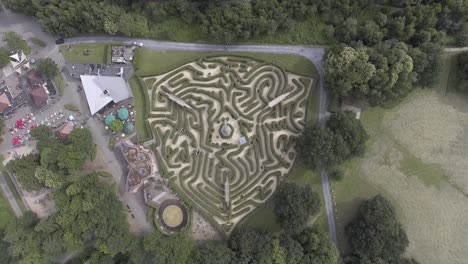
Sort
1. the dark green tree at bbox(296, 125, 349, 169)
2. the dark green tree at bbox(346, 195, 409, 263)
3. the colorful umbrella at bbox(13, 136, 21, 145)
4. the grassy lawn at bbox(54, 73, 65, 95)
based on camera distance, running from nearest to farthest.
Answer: the dark green tree at bbox(296, 125, 349, 169)
the dark green tree at bbox(346, 195, 409, 263)
the colorful umbrella at bbox(13, 136, 21, 145)
the grassy lawn at bbox(54, 73, 65, 95)

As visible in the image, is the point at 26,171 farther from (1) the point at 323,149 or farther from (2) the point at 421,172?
(2) the point at 421,172

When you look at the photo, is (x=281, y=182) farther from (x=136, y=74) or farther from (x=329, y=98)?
(x=136, y=74)

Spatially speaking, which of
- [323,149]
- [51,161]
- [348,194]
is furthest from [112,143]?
[348,194]

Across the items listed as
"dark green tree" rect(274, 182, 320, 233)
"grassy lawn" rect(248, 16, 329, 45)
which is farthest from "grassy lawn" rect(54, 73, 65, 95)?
"dark green tree" rect(274, 182, 320, 233)

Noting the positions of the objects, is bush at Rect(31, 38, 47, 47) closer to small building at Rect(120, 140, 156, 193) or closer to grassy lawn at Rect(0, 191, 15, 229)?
small building at Rect(120, 140, 156, 193)

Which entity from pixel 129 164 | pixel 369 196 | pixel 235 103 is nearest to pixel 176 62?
pixel 235 103

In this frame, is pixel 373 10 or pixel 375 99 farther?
pixel 373 10

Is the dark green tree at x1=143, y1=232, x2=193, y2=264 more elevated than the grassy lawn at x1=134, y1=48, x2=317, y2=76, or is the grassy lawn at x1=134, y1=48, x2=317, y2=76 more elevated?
the grassy lawn at x1=134, y1=48, x2=317, y2=76
